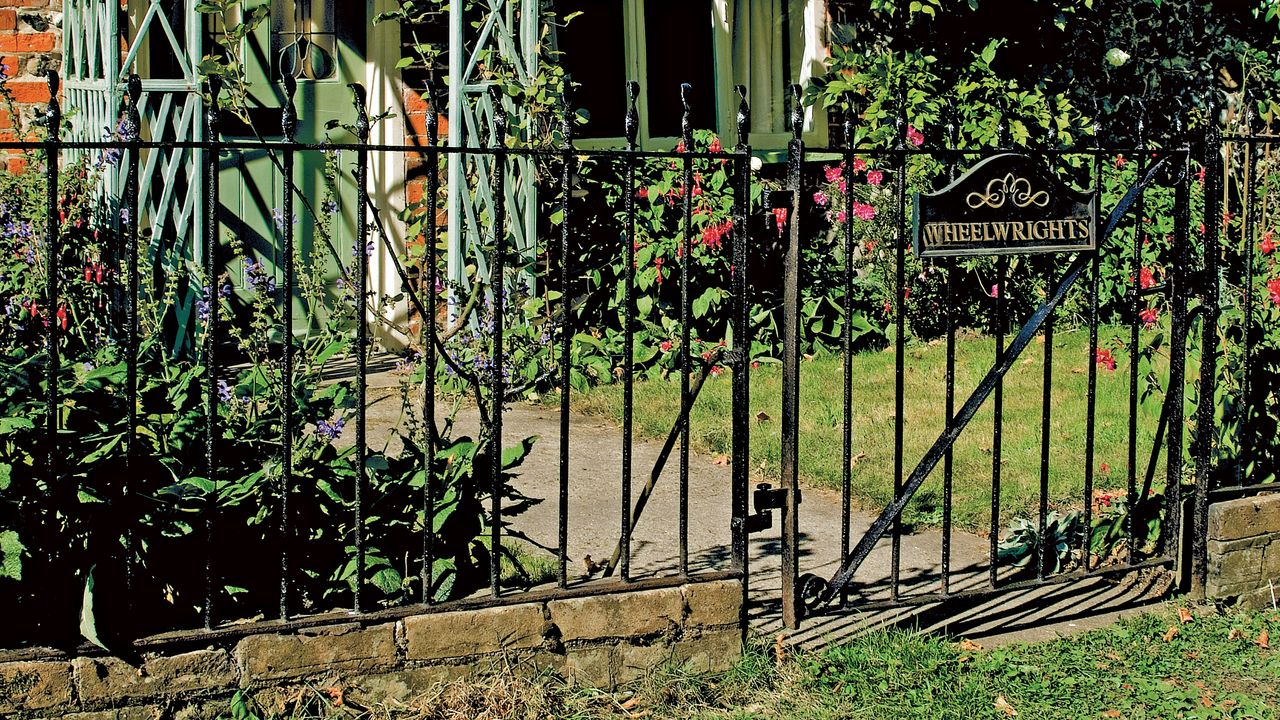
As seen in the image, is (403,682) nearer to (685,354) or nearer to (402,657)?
(402,657)

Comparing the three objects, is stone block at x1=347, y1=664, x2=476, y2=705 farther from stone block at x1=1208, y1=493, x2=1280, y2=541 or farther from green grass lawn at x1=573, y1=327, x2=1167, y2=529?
stone block at x1=1208, y1=493, x2=1280, y2=541

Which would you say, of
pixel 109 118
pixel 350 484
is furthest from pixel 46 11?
pixel 350 484

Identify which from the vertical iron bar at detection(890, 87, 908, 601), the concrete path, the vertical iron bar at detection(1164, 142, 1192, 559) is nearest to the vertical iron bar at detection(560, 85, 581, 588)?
the concrete path

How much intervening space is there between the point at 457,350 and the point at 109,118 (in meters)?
3.45

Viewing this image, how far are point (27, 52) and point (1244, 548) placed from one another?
6454mm

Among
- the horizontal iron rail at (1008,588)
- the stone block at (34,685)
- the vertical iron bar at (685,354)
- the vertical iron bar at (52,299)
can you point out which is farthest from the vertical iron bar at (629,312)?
the stone block at (34,685)

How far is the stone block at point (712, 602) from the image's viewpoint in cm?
407

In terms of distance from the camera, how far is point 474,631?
385 cm

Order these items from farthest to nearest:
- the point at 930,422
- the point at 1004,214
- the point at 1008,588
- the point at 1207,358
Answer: the point at 930,422 → the point at 1207,358 → the point at 1008,588 → the point at 1004,214

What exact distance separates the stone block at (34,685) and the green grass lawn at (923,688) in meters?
0.44

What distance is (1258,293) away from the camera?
17.8 ft

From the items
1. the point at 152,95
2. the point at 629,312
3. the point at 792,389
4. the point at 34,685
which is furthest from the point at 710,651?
the point at 152,95

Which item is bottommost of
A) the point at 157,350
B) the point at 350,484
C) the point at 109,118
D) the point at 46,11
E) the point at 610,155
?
the point at 350,484

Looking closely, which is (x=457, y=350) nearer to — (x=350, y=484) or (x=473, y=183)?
(x=350, y=484)
